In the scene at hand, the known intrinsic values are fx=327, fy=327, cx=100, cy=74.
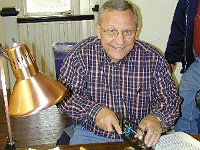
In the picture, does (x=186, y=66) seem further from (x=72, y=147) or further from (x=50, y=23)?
(x=50, y=23)

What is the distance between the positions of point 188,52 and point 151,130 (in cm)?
98

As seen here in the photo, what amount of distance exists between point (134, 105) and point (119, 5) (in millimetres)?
541

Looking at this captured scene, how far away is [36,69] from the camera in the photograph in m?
0.88

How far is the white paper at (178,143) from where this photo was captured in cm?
136

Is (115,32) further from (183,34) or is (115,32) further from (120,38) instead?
(183,34)

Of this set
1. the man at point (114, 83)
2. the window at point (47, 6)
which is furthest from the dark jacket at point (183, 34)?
the window at point (47, 6)

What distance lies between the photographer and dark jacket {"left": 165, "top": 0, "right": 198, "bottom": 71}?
2.14m

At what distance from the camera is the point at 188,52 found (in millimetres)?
2234

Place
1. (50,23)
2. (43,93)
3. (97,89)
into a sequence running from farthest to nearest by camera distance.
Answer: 1. (50,23)
2. (97,89)
3. (43,93)

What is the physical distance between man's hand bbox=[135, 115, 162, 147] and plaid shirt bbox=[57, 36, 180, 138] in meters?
0.21

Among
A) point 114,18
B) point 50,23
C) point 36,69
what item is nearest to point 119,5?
point 114,18

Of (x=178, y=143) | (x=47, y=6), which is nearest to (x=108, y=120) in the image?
(x=178, y=143)

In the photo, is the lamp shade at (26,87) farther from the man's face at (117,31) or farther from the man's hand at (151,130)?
the man's face at (117,31)

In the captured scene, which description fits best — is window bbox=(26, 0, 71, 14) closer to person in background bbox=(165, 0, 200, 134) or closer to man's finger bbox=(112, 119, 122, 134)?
person in background bbox=(165, 0, 200, 134)
